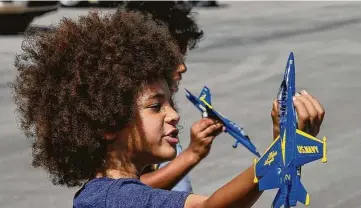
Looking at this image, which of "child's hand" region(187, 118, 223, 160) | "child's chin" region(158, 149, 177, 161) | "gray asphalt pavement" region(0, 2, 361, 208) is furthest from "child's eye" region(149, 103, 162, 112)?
→ "gray asphalt pavement" region(0, 2, 361, 208)

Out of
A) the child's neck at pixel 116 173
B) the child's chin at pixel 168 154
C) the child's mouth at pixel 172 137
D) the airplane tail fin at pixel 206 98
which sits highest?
the child's mouth at pixel 172 137

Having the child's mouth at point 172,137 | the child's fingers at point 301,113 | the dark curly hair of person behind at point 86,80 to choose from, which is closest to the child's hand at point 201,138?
the dark curly hair of person behind at point 86,80

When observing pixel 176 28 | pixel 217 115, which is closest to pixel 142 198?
pixel 217 115

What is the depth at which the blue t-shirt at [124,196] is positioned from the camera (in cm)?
278

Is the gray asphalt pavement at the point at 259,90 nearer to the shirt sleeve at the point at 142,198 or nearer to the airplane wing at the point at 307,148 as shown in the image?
the shirt sleeve at the point at 142,198

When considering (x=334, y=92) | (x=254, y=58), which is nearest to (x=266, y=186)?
(x=334, y=92)

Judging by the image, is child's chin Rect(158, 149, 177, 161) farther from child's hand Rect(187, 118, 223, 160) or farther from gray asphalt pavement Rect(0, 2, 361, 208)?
gray asphalt pavement Rect(0, 2, 361, 208)

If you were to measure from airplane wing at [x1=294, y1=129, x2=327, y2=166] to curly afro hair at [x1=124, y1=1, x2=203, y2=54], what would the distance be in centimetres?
285

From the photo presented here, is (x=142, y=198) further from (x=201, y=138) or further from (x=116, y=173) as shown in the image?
(x=201, y=138)

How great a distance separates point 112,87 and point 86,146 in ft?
Result: 0.64

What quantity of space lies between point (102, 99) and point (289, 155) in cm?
73

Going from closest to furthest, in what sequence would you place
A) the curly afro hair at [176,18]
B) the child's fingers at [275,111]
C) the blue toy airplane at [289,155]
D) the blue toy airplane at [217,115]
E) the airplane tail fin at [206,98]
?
the blue toy airplane at [289,155] < the child's fingers at [275,111] < the blue toy airplane at [217,115] < the airplane tail fin at [206,98] < the curly afro hair at [176,18]

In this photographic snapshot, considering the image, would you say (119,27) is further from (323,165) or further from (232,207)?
(323,165)

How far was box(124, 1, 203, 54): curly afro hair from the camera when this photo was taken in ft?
18.2
